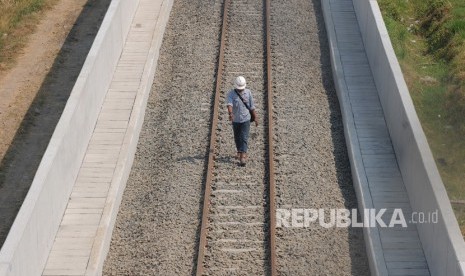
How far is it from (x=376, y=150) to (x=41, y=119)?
23.3 feet

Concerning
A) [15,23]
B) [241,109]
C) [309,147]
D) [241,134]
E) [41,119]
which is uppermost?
[241,109]

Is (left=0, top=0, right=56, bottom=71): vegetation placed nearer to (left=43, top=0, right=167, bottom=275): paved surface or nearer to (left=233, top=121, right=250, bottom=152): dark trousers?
(left=43, top=0, right=167, bottom=275): paved surface

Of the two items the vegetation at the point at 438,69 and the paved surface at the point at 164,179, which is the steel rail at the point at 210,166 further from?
the vegetation at the point at 438,69

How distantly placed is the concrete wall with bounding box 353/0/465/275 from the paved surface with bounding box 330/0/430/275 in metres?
0.16

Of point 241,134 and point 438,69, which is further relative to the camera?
point 438,69

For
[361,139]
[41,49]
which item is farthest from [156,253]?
[41,49]

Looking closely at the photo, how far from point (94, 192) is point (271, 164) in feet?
10.2

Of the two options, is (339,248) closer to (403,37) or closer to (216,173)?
(216,173)

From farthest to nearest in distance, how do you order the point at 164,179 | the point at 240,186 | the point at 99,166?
the point at 99,166 < the point at 164,179 < the point at 240,186

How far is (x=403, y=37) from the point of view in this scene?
2362 centimetres

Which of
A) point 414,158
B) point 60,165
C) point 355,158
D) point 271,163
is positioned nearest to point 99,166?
point 60,165

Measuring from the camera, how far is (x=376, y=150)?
1677 cm

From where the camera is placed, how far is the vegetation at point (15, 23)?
22750 mm

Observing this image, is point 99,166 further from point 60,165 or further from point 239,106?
point 239,106
